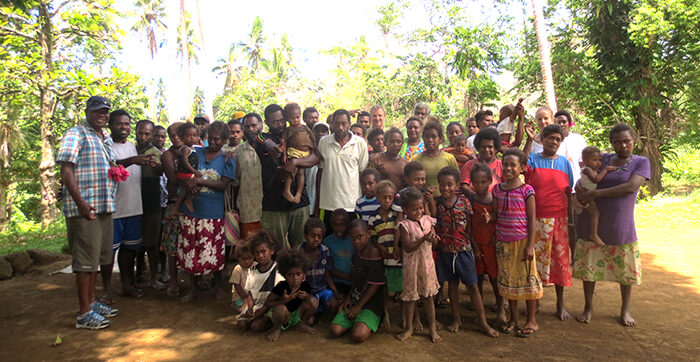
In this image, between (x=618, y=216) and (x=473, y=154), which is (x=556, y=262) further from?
(x=473, y=154)

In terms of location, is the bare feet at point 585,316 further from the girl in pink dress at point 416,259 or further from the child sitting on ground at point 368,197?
the child sitting on ground at point 368,197

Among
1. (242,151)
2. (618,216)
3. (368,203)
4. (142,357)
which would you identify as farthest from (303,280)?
(618,216)

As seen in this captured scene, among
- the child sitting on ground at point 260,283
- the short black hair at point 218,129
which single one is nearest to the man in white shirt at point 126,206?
the short black hair at point 218,129

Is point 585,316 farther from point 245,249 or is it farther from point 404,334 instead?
point 245,249

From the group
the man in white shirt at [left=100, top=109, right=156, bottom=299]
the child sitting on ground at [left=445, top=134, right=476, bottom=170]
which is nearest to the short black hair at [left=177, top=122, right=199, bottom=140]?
the man in white shirt at [left=100, top=109, right=156, bottom=299]

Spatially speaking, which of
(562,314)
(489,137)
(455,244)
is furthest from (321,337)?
(489,137)

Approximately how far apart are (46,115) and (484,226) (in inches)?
414

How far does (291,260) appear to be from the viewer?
3361 mm

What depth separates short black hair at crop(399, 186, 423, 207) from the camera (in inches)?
126

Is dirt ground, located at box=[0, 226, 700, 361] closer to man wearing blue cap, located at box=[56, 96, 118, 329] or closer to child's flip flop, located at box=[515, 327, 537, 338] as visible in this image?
child's flip flop, located at box=[515, 327, 537, 338]

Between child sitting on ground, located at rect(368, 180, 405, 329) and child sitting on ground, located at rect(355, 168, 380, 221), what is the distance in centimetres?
11

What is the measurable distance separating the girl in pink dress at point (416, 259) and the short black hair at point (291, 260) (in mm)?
831

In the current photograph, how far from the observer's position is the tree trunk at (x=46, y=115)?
881 centimetres

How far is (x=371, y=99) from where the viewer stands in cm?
1408
